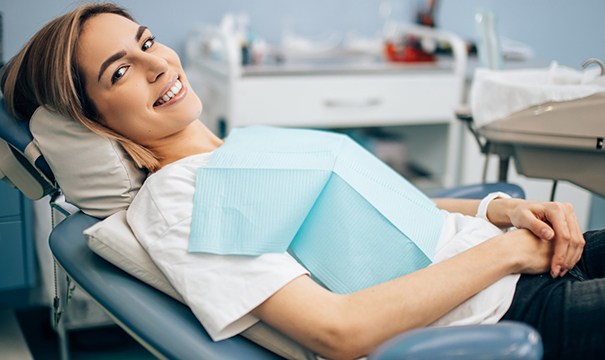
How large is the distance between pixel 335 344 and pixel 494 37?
4.29 feet

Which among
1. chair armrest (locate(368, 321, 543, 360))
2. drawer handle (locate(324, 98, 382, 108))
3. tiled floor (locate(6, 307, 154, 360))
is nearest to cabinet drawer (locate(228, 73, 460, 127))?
drawer handle (locate(324, 98, 382, 108))

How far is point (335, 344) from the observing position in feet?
3.19

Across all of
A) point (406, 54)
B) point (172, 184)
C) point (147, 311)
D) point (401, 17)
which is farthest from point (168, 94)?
point (401, 17)

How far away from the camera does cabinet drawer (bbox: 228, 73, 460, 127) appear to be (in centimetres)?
256

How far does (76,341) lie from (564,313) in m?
1.49

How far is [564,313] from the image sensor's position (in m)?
1.12

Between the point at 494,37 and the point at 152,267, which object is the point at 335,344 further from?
the point at 494,37

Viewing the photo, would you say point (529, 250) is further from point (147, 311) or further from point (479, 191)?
point (147, 311)

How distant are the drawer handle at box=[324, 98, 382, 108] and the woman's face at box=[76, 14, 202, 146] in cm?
141

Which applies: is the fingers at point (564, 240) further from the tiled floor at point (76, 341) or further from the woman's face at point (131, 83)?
the tiled floor at point (76, 341)

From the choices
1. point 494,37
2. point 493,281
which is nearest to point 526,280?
point 493,281

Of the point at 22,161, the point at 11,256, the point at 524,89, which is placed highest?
the point at 524,89

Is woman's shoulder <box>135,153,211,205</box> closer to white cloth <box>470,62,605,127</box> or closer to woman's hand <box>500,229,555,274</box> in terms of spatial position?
woman's hand <box>500,229,555,274</box>

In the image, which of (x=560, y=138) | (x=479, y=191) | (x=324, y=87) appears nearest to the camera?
(x=560, y=138)
